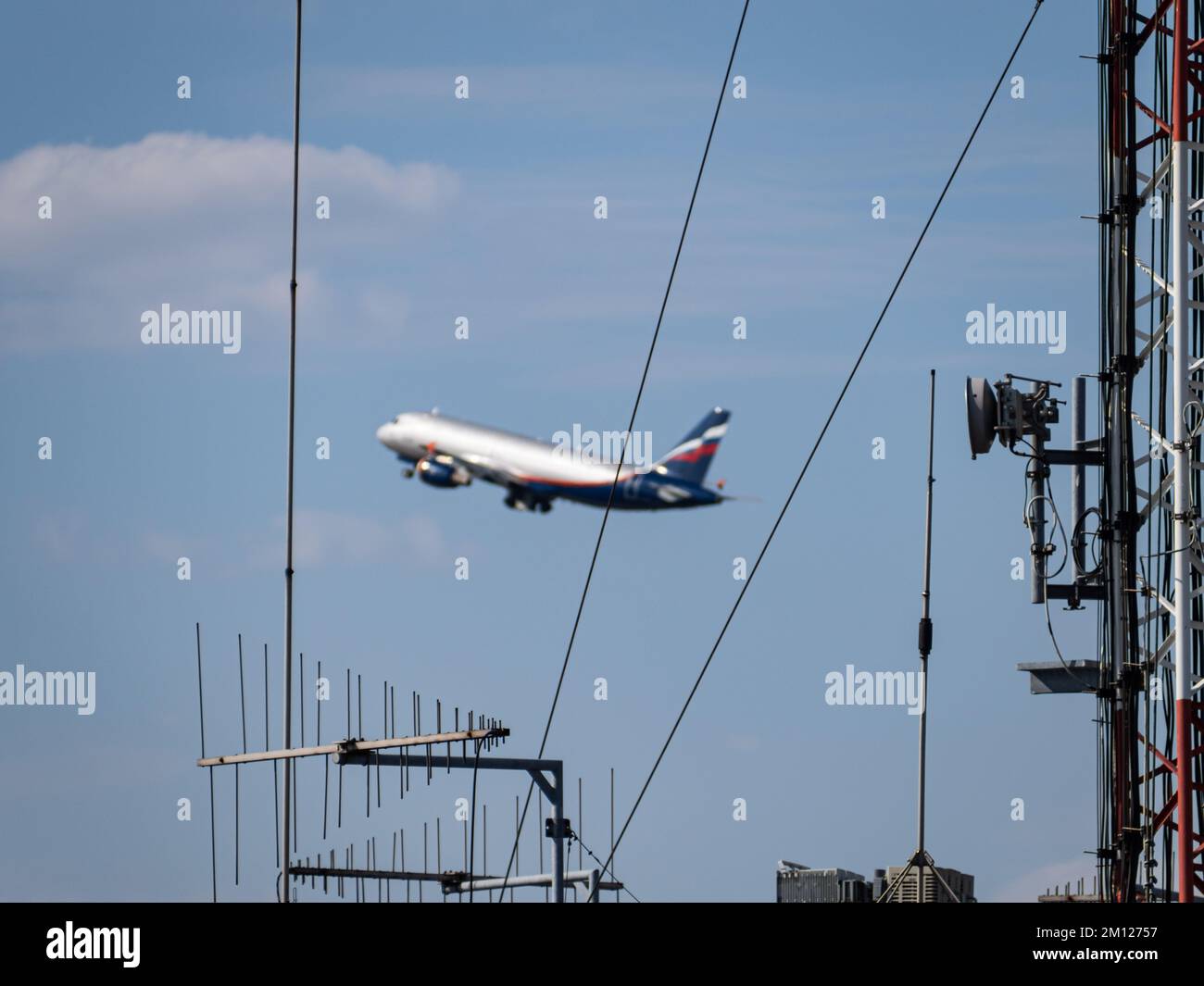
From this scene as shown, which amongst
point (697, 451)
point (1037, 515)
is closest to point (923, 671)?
point (1037, 515)

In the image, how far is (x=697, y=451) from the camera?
403ft

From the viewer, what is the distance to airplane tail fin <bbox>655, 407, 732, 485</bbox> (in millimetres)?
122375

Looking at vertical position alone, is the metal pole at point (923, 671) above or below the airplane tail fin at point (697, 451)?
below

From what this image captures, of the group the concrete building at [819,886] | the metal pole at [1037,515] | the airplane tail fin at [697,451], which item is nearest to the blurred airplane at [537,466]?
the airplane tail fin at [697,451]

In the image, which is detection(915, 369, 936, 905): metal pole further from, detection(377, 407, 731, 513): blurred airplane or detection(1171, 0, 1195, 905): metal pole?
detection(377, 407, 731, 513): blurred airplane

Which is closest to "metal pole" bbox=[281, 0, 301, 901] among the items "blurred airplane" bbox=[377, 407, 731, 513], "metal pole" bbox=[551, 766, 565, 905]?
"metal pole" bbox=[551, 766, 565, 905]

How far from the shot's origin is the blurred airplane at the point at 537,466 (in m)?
118

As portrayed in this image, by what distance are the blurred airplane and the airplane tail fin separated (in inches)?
2.1

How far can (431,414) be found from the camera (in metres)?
131

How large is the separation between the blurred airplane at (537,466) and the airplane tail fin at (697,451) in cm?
5

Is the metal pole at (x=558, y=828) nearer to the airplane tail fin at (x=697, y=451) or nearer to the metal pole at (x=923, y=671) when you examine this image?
the metal pole at (x=923, y=671)

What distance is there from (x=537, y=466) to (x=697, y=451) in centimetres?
958
